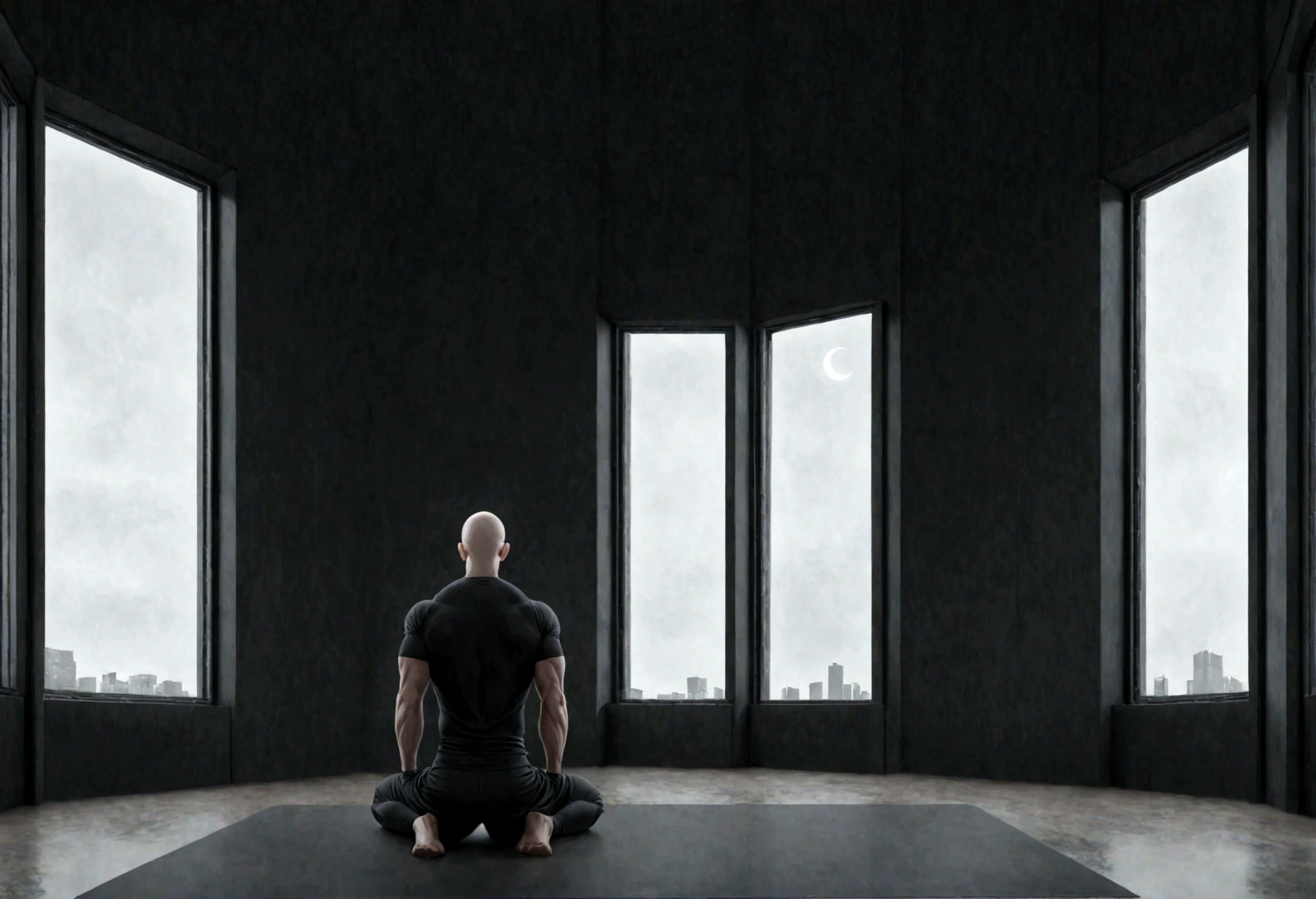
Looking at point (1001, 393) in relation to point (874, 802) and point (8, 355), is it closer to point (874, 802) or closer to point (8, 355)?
point (874, 802)

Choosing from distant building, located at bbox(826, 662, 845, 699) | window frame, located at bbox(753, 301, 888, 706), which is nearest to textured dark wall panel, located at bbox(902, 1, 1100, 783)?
window frame, located at bbox(753, 301, 888, 706)

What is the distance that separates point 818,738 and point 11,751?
407 centimetres

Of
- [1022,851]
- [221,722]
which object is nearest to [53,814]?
[221,722]

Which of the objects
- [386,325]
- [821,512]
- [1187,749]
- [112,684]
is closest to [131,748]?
[112,684]

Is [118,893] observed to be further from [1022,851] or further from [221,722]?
[221,722]

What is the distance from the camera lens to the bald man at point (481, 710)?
3.98 metres

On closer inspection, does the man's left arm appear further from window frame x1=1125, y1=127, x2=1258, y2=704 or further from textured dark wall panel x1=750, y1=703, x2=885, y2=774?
window frame x1=1125, y1=127, x2=1258, y2=704

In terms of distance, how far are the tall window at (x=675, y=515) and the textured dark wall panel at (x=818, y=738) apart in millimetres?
336

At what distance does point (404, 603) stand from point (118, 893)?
150 inches

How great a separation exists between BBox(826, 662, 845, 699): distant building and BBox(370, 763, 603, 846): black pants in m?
3.36

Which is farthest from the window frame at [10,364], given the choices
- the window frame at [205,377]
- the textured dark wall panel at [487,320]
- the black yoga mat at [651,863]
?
the textured dark wall panel at [487,320]

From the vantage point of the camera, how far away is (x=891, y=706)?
702 centimetres

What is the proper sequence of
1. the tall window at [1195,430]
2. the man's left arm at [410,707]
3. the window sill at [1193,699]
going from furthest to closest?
the tall window at [1195,430], the window sill at [1193,699], the man's left arm at [410,707]

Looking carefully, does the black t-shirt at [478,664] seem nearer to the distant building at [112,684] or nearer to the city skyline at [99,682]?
the city skyline at [99,682]
